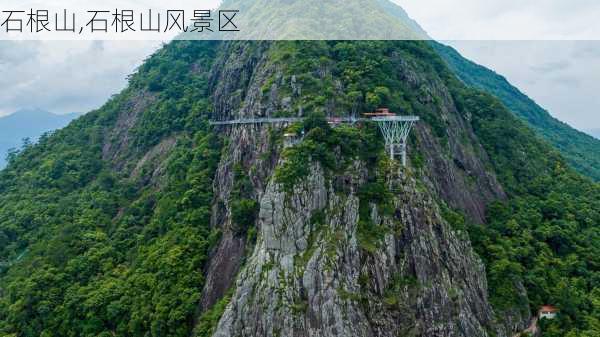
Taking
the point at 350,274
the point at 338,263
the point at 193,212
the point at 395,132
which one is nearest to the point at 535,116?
the point at 395,132

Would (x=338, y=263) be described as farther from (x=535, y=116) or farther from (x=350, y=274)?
(x=535, y=116)

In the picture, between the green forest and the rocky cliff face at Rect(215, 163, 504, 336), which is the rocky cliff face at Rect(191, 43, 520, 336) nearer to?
the rocky cliff face at Rect(215, 163, 504, 336)

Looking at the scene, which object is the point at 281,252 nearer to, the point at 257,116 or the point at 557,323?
the point at 257,116

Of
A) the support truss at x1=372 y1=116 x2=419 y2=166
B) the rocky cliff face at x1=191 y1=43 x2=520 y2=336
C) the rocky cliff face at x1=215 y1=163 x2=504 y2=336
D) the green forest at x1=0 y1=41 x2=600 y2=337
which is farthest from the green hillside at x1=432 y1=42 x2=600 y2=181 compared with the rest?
the rocky cliff face at x1=215 y1=163 x2=504 y2=336

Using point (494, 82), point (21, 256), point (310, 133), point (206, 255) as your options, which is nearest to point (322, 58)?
point (310, 133)

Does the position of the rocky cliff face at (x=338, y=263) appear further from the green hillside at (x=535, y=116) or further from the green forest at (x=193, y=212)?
the green hillside at (x=535, y=116)

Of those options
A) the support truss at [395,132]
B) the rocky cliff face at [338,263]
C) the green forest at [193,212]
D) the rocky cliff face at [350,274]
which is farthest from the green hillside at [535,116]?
the rocky cliff face at [350,274]

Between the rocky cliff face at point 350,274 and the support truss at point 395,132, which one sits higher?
the support truss at point 395,132
